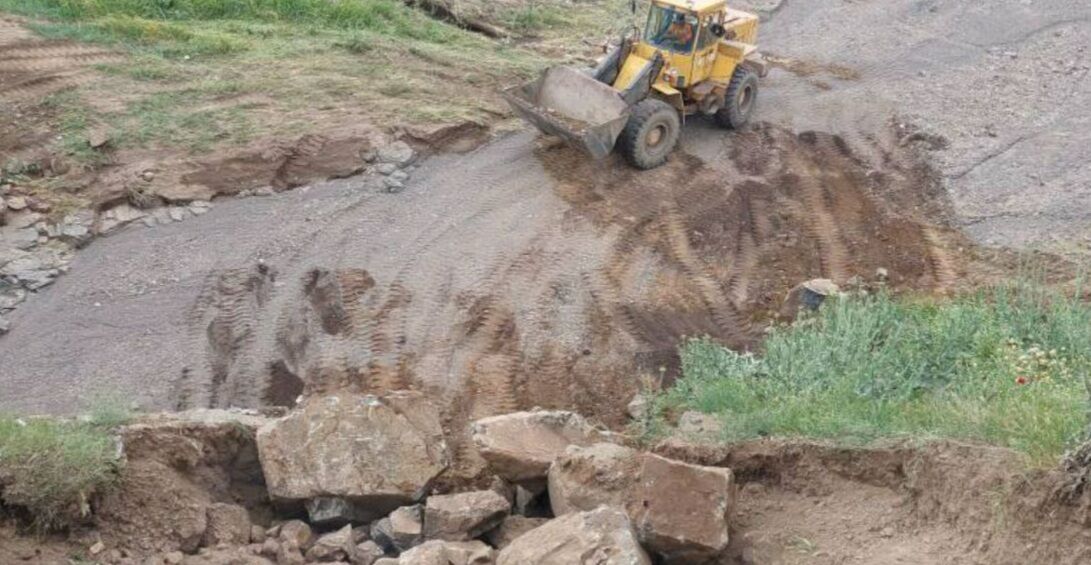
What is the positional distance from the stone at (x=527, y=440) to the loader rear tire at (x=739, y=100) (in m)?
6.81

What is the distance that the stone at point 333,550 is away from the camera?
20.2 ft

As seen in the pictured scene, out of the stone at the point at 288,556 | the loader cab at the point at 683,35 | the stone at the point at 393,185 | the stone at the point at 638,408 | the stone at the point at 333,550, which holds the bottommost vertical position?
the stone at the point at 638,408

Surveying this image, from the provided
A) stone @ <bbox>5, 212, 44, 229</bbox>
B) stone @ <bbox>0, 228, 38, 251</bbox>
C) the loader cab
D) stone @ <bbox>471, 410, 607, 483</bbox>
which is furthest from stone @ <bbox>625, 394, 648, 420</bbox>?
stone @ <bbox>5, 212, 44, 229</bbox>

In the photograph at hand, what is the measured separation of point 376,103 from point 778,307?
17.5ft

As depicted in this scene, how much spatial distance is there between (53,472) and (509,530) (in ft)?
8.42

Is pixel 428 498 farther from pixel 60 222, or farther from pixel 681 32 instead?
pixel 681 32

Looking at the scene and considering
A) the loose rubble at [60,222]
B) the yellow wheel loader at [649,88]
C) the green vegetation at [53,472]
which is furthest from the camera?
the yellow wheel loader at [649,88]

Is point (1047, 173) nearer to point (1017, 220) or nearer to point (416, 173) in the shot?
point (1017, 220)

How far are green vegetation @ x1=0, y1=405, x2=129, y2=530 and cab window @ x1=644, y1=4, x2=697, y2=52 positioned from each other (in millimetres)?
8233

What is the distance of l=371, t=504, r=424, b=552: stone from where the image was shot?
6234mm

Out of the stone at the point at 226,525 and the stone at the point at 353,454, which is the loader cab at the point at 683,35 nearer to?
the stone at the point at 353,454

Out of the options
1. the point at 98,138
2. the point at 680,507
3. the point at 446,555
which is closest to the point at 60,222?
the point at 98,138

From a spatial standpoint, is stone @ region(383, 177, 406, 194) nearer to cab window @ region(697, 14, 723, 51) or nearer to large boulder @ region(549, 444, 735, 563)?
cab window @ region(697, 14, 723, 51)

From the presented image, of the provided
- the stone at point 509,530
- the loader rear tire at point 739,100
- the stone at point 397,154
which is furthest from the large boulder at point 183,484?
the loader rear tire at point 739,100
